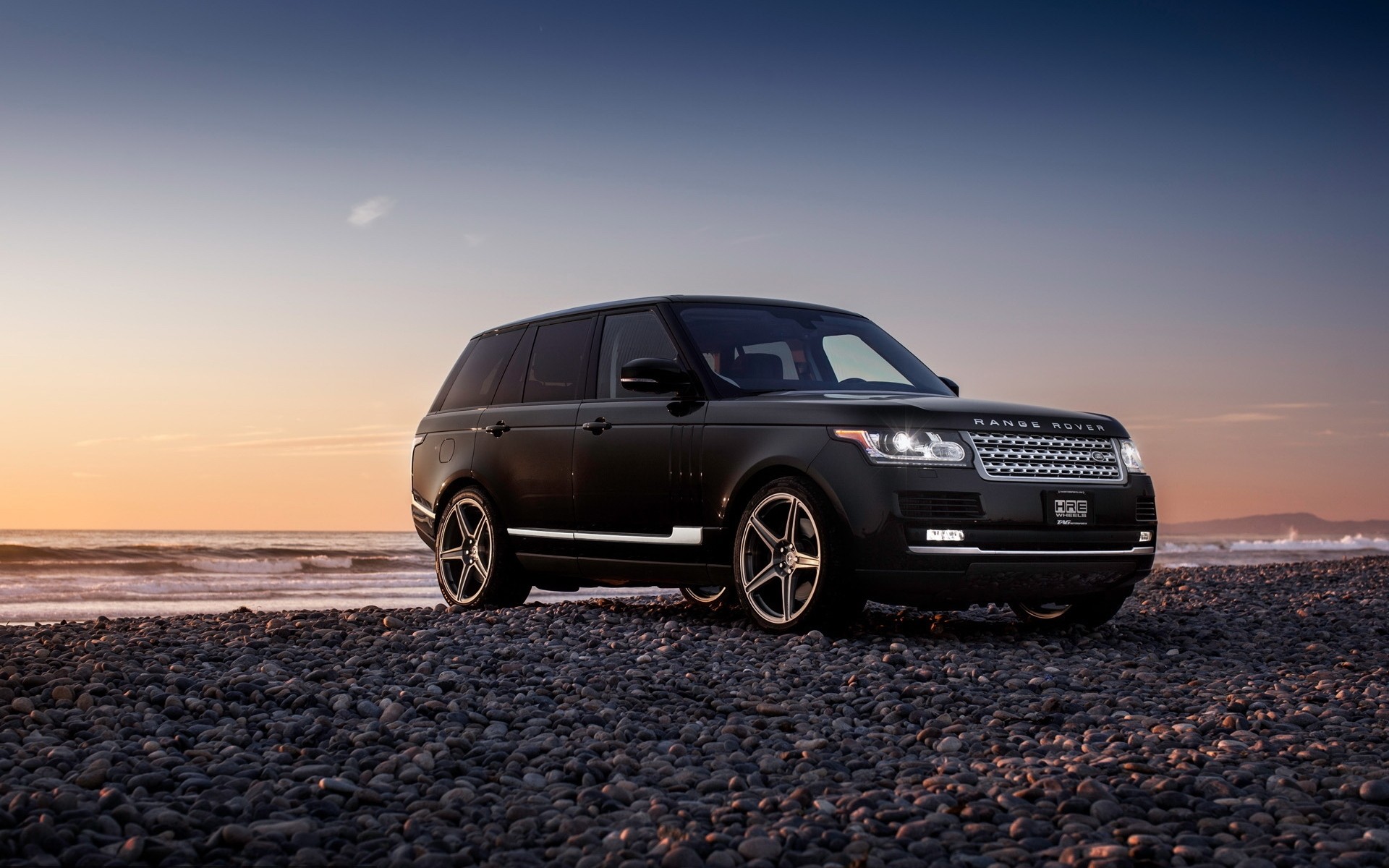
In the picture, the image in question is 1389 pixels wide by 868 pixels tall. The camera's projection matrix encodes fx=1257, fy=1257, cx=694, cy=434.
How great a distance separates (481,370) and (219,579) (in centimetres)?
1237

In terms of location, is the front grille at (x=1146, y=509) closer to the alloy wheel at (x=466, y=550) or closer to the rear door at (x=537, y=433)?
the rear door at (x=537, y=433)

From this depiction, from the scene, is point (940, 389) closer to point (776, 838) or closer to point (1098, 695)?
point (1098, 695)

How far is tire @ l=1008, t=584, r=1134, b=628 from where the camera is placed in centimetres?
789

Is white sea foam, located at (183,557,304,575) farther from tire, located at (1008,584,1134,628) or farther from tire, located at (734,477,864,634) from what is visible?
tire, located at (1008,584,1134,628)

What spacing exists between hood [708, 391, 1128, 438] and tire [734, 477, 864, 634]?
0.41 meters

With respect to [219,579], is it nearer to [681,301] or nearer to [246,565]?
[246,565]

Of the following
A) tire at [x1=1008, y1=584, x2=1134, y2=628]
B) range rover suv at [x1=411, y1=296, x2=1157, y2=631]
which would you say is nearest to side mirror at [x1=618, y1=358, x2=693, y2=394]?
range rover suv at [x1=411, y1=296, x2=1157, y2=631]

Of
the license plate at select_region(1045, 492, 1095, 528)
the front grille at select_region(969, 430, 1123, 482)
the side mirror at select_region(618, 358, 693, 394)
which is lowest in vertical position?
the license plate at select_region(1045, 492, 1095, 528)

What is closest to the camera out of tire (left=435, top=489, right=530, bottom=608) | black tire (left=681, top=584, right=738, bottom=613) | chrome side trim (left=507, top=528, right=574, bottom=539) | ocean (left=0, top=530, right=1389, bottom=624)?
chrome side trim (left=507, top=528, right=574, bottom=539)

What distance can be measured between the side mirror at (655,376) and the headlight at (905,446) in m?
1.26

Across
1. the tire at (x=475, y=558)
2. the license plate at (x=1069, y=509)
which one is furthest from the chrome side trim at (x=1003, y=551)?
the tire at (x=475, y=558)

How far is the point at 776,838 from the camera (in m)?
3.53

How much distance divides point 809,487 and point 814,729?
2184 mm

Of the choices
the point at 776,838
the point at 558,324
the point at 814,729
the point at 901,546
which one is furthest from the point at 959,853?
the point at 558,324
